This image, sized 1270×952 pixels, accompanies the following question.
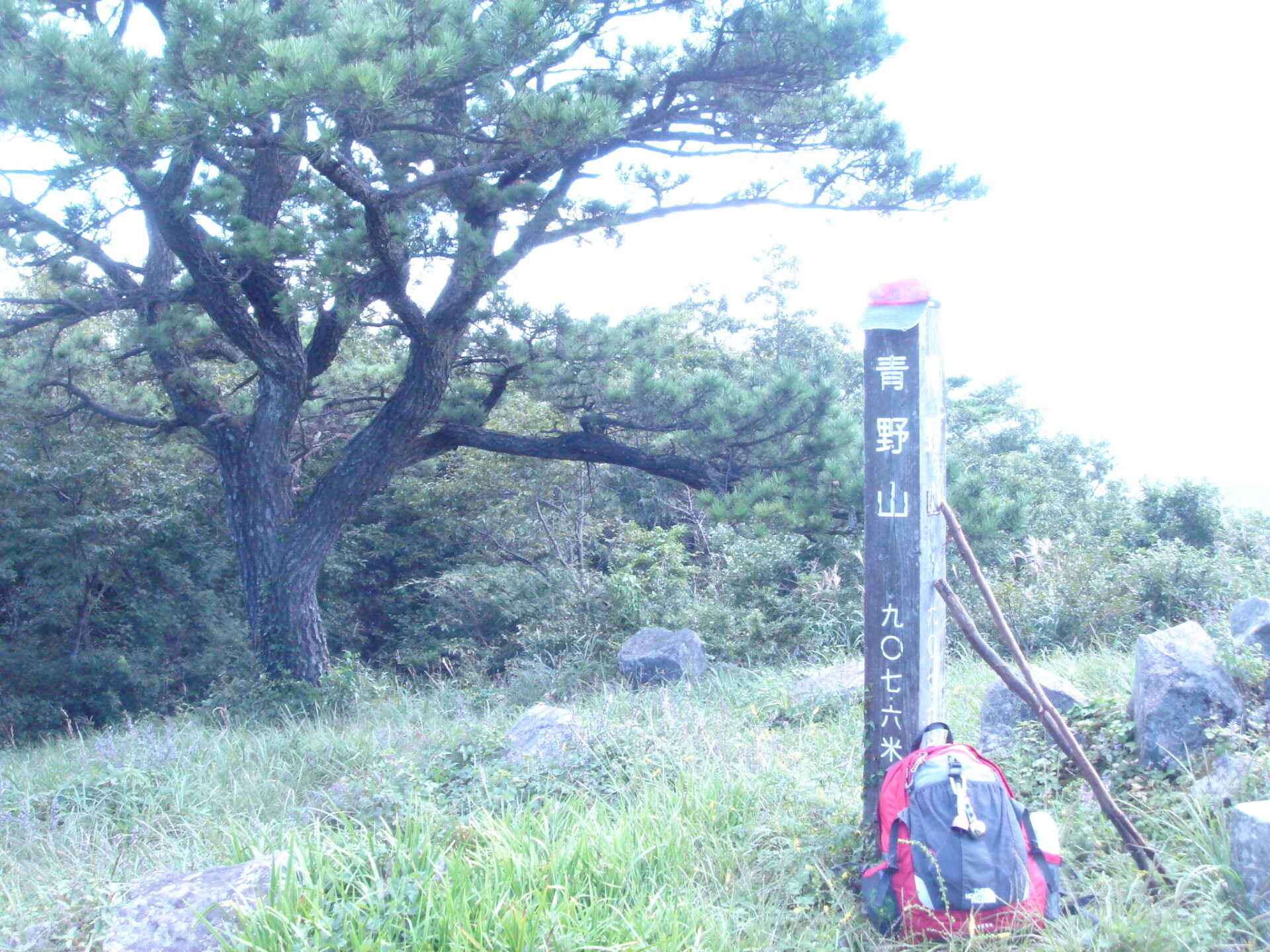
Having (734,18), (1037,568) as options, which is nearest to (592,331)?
(734,18)

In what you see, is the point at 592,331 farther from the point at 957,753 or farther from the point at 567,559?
the point at 957,753

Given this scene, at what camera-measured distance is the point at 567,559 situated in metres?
13.0

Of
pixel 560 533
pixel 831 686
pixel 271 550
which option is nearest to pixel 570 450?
pixel 271 550

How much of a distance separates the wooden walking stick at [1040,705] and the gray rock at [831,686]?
81.3 inches

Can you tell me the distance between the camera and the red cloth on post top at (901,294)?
324 centimetres

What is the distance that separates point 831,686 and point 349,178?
4.66m

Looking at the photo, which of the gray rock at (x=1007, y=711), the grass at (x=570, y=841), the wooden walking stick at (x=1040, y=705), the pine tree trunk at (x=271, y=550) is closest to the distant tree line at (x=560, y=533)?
the pine tree trunk at (x=271, y=550)

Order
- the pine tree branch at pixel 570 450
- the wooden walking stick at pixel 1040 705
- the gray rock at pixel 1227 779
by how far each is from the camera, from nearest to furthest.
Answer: the wooden walking stick at pixel 1040 705
the gray rock at pixel 1227 779
the pine tree branch at pixel 570 450

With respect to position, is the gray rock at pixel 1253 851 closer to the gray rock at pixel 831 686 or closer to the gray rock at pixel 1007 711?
the gray rock at pixel 1007 711

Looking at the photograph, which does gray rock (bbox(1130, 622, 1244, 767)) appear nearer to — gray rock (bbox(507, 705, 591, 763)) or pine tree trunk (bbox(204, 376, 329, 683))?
gray rock (bbox(507, 705, 591, 763))

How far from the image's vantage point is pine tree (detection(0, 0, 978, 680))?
18.4 ft

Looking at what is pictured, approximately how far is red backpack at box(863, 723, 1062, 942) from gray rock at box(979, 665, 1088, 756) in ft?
4.20

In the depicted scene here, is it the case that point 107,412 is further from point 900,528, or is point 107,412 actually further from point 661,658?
point 900,528

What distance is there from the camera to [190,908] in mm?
2688
